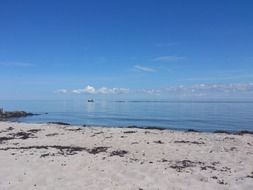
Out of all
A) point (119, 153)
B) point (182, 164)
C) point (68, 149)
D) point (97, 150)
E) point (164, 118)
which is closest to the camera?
point (182, 164)

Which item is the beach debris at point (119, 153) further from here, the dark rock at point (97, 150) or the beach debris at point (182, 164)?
the beach debris at point (182, 164)

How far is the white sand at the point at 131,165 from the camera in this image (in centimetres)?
1296

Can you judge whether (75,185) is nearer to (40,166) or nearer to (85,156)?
(40,166)

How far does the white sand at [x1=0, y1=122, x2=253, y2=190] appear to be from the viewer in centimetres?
1296

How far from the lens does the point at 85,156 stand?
18.2m

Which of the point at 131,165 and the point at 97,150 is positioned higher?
the point at 97,150

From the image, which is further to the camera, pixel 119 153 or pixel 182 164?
pixel 119 153

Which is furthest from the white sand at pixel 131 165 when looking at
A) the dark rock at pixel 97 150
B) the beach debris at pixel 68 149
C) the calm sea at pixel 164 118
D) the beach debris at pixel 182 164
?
the calm sea at pixel 164 118

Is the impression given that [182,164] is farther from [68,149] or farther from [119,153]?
[68,149]

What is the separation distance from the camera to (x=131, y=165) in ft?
52.4

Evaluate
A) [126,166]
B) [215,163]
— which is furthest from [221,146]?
[126,166]

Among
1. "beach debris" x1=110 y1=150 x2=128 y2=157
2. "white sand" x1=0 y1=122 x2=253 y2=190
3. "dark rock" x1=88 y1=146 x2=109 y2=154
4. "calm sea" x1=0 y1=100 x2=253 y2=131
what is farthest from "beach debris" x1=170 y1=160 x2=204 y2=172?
"calm sea" x1=0 y1=100 x2=253 y2=131

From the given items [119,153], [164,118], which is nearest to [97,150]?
[119,153]

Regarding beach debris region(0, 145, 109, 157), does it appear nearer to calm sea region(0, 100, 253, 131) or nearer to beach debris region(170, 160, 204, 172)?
beach debris region(170, 160, 204, 172)
